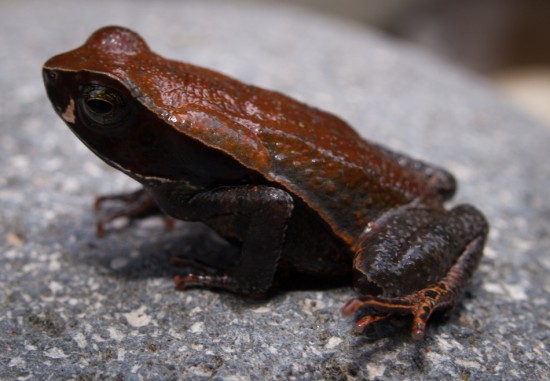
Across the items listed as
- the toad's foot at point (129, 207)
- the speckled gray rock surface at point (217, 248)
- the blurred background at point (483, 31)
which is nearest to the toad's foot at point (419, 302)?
the speckled gray rock surface at point (217, 248)

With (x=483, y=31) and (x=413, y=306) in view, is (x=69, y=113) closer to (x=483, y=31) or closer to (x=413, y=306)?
(x=413, y=306)

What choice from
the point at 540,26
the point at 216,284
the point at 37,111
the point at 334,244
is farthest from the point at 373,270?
the point at 540,26

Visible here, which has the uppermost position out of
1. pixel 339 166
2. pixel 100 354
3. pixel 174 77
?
pixel 174 77

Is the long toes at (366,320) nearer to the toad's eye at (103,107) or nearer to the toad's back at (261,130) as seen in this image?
the toad's back at (261,130)

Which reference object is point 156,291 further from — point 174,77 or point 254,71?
point 254,71

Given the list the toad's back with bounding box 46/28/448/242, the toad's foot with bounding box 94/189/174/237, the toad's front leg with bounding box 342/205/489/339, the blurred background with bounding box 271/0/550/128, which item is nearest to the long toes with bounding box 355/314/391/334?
the toad's front leg with bounding box 342/205/489/339

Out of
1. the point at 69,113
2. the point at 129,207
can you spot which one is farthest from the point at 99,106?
the point at 129,207
